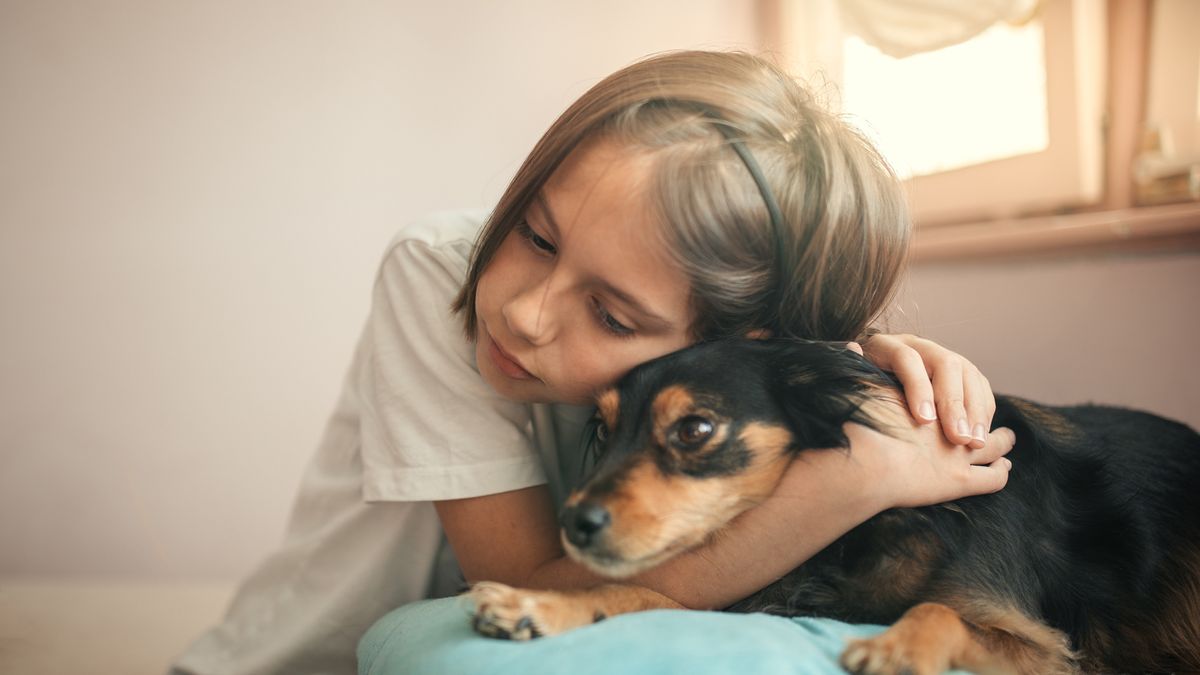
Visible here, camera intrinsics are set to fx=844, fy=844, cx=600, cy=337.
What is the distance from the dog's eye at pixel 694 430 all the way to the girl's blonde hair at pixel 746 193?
0.47ft

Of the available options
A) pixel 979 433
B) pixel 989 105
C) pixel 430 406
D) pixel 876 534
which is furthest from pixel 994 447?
pixel 989 105

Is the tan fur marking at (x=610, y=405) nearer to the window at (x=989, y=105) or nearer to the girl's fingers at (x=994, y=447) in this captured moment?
the girl's fingers at (x=994, y=447)

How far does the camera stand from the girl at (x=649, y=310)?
0.96m

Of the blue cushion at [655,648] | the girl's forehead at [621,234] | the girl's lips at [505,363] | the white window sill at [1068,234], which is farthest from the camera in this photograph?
the white window sill at [1068,234]

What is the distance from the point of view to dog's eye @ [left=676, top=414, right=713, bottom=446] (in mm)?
932

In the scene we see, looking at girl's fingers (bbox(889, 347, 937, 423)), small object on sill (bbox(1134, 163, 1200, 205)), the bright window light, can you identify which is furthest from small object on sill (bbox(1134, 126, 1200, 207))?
girl's fingers (bbox(889, 347, 937, 423))

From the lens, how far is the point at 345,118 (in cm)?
206

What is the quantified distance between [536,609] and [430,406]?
41cm

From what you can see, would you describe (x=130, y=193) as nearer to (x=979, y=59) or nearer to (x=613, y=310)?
(x=613, y=310)

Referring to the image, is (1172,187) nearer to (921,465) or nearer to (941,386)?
(941,386)

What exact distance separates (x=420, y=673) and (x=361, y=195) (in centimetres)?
150

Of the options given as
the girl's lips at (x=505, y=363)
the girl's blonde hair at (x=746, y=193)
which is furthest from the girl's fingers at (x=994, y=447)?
the girl's lips at (x=505, y=363)

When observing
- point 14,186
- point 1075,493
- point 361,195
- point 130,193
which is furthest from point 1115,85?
point 14,186

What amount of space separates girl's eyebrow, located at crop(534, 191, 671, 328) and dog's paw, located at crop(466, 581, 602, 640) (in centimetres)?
33
